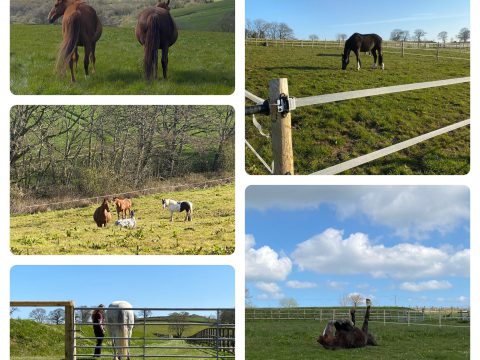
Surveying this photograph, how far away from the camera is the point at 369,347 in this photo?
1057 centimetres

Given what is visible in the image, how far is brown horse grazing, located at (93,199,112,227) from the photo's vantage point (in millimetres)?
9695

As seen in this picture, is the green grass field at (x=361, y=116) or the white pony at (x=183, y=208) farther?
the green grass field at (x=361, y=116)

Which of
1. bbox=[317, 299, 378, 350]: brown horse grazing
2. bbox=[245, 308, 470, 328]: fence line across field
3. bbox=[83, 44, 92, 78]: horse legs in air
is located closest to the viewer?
bbox=[83, 44, 92, 78]: horse legs in air

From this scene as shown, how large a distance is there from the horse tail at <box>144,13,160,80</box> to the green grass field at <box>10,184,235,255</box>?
1.83 m

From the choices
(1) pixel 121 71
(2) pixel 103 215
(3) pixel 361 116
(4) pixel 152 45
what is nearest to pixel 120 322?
(2) pixel 103 215

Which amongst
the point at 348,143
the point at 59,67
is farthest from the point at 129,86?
the point at 348,143

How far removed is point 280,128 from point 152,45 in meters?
3.56

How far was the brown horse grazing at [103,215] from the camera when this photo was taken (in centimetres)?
970

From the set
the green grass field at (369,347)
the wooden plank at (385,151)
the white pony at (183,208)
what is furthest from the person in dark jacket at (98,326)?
the wooden plank at (385,151)

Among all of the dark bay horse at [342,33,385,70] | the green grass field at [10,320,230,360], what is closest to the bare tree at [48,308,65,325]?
the green grass field at [10,320,230,360]

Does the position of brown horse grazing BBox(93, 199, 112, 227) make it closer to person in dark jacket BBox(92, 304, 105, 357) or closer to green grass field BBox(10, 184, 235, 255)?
green grass field BBox(10, 184, 235, 255)

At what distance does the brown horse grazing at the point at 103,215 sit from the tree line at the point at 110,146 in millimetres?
384

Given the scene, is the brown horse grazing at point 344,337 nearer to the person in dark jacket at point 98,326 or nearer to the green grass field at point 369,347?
the green grass field at point 369,347

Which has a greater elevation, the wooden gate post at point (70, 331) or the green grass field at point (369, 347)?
the wooden gate post at point (70, 331)
